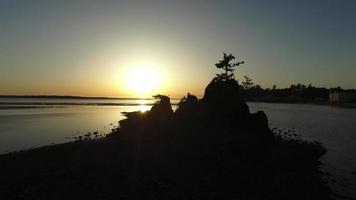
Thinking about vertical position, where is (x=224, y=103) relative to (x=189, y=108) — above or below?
above

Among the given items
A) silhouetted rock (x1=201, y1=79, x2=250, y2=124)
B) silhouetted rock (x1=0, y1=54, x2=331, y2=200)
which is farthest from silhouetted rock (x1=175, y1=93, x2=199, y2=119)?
silhouetted rock (x1=201, y1=79, x2=250, y2=124)

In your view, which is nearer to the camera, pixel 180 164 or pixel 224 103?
pixel 180 164

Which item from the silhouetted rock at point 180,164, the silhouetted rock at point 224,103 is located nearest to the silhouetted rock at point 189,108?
the silhouetted rock at point 180,164

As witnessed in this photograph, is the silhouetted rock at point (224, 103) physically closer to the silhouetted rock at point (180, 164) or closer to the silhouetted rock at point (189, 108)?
the silhouetted rock at point (180, 164)

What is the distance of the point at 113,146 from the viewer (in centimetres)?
3453

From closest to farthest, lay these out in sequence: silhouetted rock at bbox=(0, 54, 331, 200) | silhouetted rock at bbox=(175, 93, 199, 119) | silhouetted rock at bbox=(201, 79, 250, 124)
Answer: silhouetted rock at bbox=(0, 54, 331, 200) → silhouetted rock at bbox=(201, 79, 250, 124) → silhouetted rock at bbox=(175, 93, 199, 119)

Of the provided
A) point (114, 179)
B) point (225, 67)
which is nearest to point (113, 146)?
point (114, 179)

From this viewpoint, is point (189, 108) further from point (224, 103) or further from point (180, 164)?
point (180, 164)

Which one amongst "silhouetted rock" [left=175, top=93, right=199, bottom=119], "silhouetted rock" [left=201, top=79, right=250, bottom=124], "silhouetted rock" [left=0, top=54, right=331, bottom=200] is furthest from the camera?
"silhouetted rock" [left=175, top=93, right=199, bottom=119]

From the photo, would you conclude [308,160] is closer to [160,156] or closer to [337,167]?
[337,167]

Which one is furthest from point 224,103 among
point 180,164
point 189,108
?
point 180,164

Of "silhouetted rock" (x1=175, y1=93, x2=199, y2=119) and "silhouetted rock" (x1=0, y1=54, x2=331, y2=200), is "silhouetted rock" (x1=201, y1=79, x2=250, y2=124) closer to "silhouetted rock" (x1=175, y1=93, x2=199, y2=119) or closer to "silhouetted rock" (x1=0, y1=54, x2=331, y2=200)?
"silhouetted rock" (x1=0, y1=54, x2=331, y2=200)

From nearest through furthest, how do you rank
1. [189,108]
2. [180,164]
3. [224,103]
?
[180,164], [224,103], [189,108]

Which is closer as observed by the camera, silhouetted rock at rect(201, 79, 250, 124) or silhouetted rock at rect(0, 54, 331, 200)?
silhouetted rock at rect(0, 54, 331, 200)
